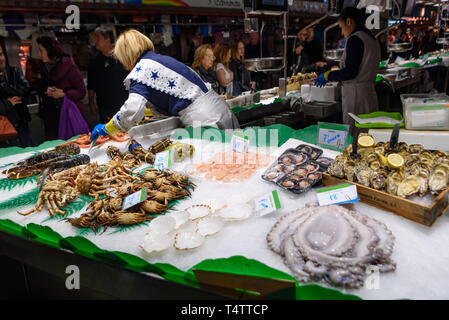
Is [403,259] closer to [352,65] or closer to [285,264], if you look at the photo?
[285,264]

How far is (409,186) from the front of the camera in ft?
4.39

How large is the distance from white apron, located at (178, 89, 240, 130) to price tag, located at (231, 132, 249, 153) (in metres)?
0.64

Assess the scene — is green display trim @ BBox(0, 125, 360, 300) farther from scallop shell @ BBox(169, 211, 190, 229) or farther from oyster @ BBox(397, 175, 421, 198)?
oyster @ BBox(397, 175, 421, 198)

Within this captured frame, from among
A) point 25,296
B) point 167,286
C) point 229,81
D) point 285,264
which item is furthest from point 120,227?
point 229,81

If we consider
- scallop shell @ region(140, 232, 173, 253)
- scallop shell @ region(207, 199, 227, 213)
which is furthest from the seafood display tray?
scallop shell @ region(140, 232, 173, 253)

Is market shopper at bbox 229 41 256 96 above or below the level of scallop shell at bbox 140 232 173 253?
above

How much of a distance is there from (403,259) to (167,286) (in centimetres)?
83

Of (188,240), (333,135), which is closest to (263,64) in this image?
(333,135)

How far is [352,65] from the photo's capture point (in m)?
3.81

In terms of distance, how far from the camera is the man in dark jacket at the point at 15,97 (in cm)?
391

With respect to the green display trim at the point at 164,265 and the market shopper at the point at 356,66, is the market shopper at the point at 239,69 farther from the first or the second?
the green display trim at the point at 164,265

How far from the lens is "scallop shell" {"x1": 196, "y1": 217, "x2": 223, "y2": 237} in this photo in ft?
4.39

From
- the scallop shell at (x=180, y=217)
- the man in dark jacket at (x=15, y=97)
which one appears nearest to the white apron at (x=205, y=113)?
the scallop shell at (x=180, y=217)

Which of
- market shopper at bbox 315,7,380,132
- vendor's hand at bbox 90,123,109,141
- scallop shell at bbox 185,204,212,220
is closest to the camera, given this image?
scallop shell at bbox 185,204,212,220
